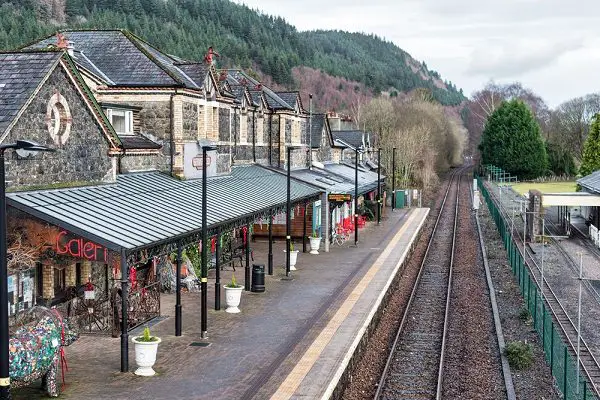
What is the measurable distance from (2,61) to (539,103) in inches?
5049

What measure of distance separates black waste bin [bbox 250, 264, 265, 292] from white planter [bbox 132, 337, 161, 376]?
27.4 ft

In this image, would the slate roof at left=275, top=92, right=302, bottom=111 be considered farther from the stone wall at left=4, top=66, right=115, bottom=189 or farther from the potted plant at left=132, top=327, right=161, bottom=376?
the potted plant at left=132, top=327, right=161, bottom=376

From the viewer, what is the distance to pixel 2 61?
615 inches

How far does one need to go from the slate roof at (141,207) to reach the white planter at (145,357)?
1739mm

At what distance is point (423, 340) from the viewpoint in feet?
61.6

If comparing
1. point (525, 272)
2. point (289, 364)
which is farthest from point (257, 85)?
point (289, 364)

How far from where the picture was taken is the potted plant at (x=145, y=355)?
43.8 ft

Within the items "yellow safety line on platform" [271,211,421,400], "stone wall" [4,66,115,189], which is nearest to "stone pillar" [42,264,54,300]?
"stone wall" [4,66,115,189]

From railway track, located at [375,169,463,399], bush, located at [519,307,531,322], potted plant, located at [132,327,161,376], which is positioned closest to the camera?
potted plant, located at [132,327,161,376]

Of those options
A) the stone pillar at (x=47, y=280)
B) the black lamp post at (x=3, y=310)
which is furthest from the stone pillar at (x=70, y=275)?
the black lamp post at (x=3, y=310)

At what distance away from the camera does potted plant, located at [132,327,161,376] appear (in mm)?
13359

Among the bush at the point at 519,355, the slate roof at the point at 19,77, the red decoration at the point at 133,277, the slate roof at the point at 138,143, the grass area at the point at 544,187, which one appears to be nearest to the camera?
the slate roof at the point at 19,77

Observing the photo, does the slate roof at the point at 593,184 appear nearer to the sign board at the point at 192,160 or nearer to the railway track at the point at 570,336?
the railway track at the point at 570,336

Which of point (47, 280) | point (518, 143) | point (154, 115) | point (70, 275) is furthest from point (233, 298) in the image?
point (518, 143)
